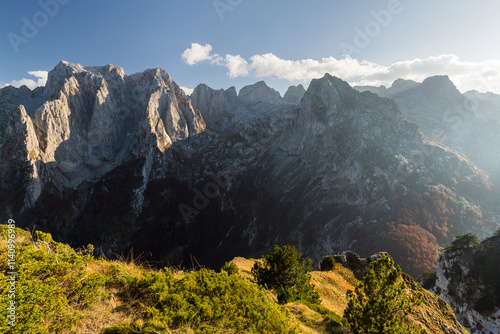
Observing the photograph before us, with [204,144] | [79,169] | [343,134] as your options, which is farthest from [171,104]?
[343,134]

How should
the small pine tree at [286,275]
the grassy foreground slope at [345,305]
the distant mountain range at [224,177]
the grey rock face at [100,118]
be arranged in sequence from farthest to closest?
1. the grey rock face at [100,118]
2. the distant mountain range at [224,177]
3. the grassy foreground slope at [345,305]
4. the small pine tree at [286,275]

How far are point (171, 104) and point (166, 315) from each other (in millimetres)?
143686

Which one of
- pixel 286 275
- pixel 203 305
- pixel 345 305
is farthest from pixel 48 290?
pixel 345 305

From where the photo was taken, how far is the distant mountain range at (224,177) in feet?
240

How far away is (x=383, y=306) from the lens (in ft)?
32.0

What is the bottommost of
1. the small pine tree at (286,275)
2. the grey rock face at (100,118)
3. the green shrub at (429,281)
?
the green shrub at (429,281)

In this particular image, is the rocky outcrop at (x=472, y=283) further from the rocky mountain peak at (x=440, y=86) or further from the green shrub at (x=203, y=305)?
the rocky mountain peak at (x=440, y=86)

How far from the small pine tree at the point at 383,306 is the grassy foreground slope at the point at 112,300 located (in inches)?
202

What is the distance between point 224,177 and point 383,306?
362 ft

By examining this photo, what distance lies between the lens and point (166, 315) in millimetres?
5871

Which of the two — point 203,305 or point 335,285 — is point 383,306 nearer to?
point 203,305

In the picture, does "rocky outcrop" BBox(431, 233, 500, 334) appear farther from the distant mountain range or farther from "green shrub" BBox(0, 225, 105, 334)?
"green shrub" BBox(0, 225, 105, 334)

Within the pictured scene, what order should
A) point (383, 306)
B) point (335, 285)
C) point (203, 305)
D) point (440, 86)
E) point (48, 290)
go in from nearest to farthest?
point (48, 290), point (203, 305), point (383, 306), point (335, 285), point (440, 86)

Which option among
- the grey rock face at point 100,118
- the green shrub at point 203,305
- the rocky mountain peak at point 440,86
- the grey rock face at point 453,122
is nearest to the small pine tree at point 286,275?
the green shrub at point 203,305
